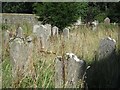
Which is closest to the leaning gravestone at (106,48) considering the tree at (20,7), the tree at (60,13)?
the tree at (60,13)

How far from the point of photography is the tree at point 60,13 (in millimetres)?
16625

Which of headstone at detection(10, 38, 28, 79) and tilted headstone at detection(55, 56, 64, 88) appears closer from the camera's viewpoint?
tilted headstone at detection(55, 56, 64, 88)

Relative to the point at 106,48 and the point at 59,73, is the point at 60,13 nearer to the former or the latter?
the point at 106,48

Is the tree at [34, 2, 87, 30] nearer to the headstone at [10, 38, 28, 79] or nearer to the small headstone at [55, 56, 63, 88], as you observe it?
the headstone at [10, 38, 28, 79]

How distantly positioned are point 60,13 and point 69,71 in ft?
40.3

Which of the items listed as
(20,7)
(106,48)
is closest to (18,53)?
(106,48)

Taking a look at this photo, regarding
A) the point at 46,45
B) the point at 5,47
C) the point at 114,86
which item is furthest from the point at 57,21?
the point at 114,86

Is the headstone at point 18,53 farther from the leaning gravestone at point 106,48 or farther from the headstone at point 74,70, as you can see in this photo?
the leaning gravestone at point 106,48

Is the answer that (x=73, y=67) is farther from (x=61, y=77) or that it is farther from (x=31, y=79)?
(x=31, y=79)

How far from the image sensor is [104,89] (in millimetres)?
5230

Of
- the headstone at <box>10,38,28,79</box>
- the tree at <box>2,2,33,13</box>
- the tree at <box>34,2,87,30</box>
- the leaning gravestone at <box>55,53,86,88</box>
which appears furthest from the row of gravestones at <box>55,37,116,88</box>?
the tree at <box>2,2,33,13</box>

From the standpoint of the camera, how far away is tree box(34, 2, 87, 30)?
16.6 m

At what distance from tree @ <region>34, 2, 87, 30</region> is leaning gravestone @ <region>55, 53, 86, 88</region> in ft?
39.2

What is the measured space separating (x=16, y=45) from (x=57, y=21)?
1156 centimetres
